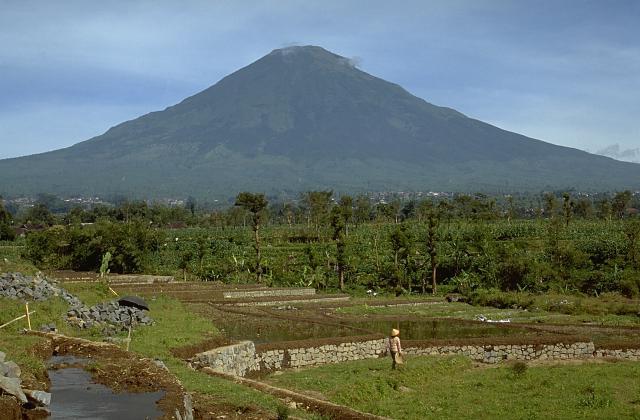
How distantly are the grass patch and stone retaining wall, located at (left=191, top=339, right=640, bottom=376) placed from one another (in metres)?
0.80

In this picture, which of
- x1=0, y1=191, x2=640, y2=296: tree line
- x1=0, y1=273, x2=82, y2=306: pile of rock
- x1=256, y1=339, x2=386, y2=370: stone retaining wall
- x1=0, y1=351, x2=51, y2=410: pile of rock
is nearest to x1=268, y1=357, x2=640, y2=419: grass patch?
Answer: x1=256, y1=339, x2=386, y2=370: stone retaining wall

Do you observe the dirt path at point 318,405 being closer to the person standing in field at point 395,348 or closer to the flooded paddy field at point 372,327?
the person standing in field at point 395,348

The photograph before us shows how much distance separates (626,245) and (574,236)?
9410 millimetres

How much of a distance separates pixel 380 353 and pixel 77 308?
875 centimetres

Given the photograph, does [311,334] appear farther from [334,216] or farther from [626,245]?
[626,245]

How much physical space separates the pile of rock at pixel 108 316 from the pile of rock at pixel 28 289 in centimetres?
110

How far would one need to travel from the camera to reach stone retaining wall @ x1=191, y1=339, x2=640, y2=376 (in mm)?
18234

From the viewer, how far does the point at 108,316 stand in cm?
1944

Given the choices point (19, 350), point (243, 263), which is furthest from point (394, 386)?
point (243, 263)

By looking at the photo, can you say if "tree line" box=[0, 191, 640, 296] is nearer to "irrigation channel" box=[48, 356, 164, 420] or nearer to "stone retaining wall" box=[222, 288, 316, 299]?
"stone retaining wall" box=[222, 288, 316, 299]

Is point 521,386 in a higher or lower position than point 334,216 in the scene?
lower

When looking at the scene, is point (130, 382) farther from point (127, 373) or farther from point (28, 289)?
point (28, 289)

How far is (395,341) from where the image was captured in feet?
54.6

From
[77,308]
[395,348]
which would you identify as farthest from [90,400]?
[77,308]
